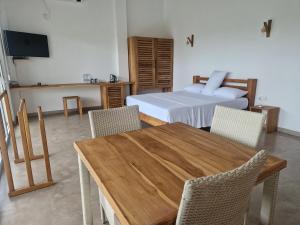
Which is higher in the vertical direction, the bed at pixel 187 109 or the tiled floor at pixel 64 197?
the bed at pixel 187 109

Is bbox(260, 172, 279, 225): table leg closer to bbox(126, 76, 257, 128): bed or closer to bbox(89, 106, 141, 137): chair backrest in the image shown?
bbox(89, 106, 141, 137): chair backrest

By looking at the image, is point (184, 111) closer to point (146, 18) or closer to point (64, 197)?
point (64, 197)

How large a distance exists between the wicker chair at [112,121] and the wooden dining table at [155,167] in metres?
0.19

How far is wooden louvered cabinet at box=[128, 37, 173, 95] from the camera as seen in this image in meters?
5.50

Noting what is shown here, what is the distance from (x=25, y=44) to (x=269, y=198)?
504 centimetres

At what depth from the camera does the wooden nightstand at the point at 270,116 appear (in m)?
3.52

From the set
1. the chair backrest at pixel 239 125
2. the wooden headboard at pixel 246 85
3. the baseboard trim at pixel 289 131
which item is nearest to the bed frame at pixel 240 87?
the wooden headboard at pixel 246 85

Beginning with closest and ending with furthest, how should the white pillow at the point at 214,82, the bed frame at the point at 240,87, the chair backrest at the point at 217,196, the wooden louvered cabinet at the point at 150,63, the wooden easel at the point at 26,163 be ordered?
the chair backrest at the point at 217,196
the wooden easel at the point at 26,163
the bed frame at the point at 240,87
the white pillow at the point at 214,82
the wooden louvered cabinet at the point at 150,63

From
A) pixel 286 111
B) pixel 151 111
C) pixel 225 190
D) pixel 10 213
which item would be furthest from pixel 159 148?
pixel 286 111

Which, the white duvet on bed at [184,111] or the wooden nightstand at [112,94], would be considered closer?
the white duvet on bed at [184,111]

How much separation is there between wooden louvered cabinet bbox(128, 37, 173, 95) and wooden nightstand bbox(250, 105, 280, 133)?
289 cm

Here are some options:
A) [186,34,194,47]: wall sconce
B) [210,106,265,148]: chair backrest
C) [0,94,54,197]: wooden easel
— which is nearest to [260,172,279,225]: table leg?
[210,106,265,148]: chair backrest

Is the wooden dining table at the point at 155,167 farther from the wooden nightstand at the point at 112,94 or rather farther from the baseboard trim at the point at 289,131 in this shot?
the wooden nightstand at the point at 112,94

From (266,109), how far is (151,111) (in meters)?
1.93
